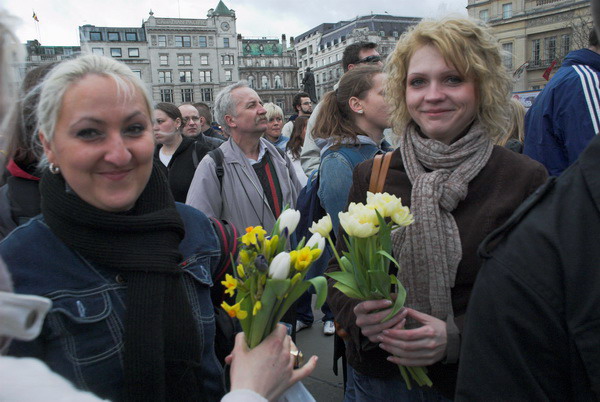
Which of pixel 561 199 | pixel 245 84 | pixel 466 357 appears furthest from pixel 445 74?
pixel 245 84

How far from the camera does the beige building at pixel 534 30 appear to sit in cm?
4312

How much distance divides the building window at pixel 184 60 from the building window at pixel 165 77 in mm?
2532

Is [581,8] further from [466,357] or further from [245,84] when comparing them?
[466,357]

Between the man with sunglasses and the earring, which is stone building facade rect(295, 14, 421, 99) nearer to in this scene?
the man with sunglasses

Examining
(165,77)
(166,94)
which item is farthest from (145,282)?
(165,77)

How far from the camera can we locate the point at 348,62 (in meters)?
5.23

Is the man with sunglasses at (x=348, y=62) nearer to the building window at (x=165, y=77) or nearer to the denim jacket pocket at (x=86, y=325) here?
the denim jacket pocket at (x=86, y=325)

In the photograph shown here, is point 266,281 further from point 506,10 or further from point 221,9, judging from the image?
point 221,9

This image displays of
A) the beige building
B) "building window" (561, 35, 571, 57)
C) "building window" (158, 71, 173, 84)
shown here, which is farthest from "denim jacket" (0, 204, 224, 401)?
"building window" (158, 71, 173, 84)

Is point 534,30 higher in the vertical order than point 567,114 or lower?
higher

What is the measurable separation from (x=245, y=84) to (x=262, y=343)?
352 cm

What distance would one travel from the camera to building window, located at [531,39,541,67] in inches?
1818

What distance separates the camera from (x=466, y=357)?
1.10 metres

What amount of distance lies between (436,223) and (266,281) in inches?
30.9
